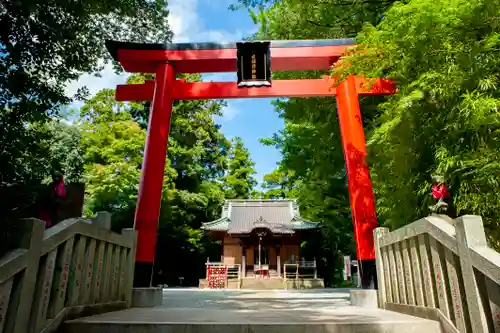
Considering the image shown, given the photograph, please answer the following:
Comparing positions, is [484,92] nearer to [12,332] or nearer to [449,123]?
[449,123]

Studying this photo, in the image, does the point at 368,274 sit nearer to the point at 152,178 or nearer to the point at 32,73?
the point at 152,178

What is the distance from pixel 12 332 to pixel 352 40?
657 cm

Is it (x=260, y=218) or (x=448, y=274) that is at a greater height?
(x=260, y=218)

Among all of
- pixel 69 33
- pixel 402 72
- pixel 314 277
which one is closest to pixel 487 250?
pixel 402 72

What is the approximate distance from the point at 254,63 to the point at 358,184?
303 cm

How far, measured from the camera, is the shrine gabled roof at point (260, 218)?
18781 millimetres

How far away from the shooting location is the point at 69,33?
A: 3.75 metres

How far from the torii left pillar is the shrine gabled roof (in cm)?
1251

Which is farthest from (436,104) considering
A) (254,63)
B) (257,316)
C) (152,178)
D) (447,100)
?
(152,178)

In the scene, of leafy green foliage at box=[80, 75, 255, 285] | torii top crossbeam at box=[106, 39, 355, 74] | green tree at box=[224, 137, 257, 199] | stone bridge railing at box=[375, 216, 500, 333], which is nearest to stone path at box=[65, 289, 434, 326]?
stone bridge railing at box=[375, 216, 500, 333]

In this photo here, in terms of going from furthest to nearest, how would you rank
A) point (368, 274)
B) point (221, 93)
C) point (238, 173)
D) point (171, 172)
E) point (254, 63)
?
point (238, 173), point (171, 172), point (221, 93), point (254, 63), point (368, 274)

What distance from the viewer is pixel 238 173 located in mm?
26375

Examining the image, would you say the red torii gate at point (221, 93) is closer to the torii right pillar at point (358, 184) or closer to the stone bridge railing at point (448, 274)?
the torii right pillar at point (358, 184)

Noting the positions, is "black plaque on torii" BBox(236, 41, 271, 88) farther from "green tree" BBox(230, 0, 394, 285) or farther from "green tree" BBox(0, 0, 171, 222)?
"green tree" BBox(0, 0, 171, 222)
